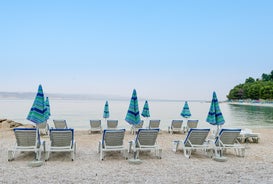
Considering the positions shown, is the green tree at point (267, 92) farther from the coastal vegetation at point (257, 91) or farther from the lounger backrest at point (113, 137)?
the lounger backrest at point (113, 137)

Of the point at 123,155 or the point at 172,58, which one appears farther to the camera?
the point at 172,58

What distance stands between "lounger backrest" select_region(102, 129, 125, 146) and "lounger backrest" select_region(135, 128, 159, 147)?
44 centimetres

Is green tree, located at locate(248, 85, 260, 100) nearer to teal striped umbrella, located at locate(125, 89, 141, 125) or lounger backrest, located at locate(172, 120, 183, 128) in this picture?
lounger backrest, located at locate(172, 120, 183, 128)

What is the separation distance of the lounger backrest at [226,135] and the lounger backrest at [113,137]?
2637mm

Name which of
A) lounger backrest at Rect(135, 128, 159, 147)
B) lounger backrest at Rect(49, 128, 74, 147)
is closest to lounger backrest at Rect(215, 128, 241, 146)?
lounger backrest at Rect(135, 128, 159, 147)

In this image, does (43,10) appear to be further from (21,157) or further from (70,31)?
(21,157)

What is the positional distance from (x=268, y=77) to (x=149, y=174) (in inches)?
4712

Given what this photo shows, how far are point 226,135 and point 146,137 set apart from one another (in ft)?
7.32

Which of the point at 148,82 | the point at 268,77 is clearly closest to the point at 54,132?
the point at 148,82

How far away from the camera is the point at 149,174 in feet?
15.8

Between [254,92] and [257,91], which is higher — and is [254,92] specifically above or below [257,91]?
below

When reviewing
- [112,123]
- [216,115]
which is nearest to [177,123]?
[112,123]

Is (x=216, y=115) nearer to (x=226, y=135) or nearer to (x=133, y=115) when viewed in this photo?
(x=226, y=135)

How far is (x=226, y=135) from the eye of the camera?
6621 mm
